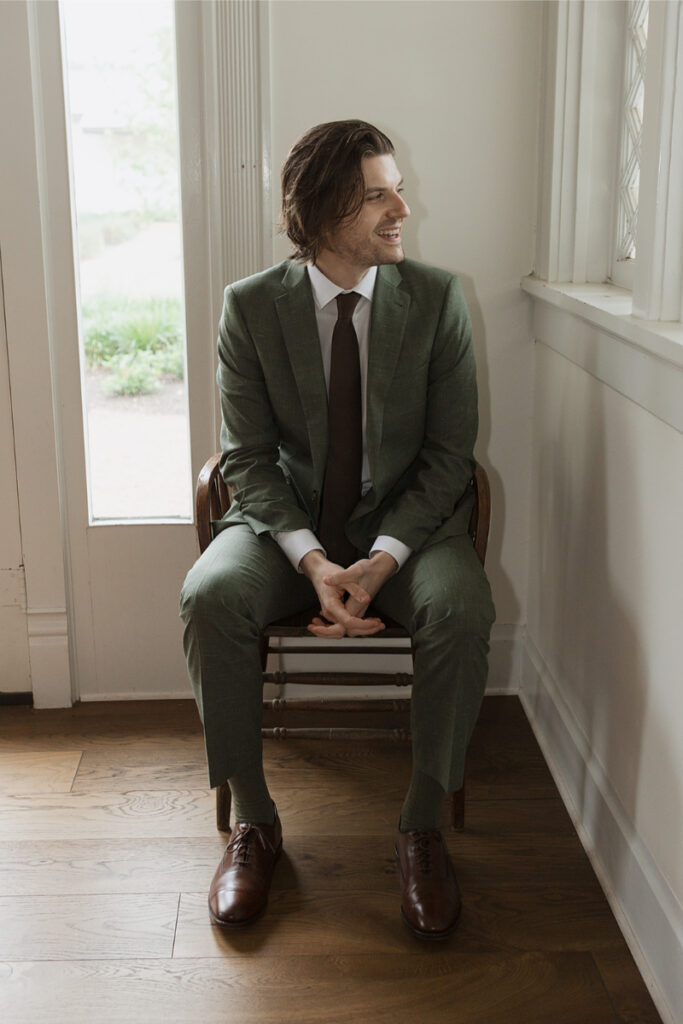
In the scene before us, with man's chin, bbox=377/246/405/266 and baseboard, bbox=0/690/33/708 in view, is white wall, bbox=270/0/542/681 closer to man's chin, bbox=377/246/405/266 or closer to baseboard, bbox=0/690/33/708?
man's chin, bbox=377/246/405/266

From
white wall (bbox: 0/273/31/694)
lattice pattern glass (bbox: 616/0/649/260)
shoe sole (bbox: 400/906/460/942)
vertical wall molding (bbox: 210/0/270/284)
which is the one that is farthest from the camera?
white wall (bbox: 0/273/31/694)

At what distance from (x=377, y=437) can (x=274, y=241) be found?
0.66m

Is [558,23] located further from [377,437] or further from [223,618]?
[223,618]

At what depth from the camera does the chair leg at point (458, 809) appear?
2195mm

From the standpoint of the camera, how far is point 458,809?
86.6 inches

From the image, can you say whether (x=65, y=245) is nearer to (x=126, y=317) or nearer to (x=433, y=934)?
(x=126, y=317)

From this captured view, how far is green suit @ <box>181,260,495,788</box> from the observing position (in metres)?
2.00

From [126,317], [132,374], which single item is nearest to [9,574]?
[132,374]

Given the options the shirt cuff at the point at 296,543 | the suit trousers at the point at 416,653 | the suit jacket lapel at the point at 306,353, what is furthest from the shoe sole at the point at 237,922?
the suit jacket lapel at the point at 306,353

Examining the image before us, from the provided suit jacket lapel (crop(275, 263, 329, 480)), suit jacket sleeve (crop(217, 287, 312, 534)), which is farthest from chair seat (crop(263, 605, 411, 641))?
suit jacket lapel (crop(275, 263, 329, 480))

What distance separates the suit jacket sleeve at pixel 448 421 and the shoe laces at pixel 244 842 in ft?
2.09

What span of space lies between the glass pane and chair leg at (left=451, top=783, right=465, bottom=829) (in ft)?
3.36

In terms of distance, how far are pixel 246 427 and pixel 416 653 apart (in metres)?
0.61

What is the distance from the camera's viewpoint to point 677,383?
5.35 ft
